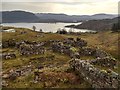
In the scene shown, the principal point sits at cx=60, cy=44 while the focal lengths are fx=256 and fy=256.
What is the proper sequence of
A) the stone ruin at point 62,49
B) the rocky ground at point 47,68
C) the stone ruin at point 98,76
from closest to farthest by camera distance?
the stone ruin at point 98,76
the rocky ground at point 47,68
the stone ruin at point 62,49

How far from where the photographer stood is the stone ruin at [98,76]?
31422 millimetres

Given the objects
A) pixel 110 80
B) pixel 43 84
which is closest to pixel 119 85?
pixel 110 80

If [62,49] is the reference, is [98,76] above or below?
above

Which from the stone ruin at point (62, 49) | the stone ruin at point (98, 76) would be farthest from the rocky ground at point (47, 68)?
the stone ruin at point (98, 76)

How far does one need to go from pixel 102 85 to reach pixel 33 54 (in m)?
40.6

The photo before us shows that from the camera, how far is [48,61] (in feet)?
205

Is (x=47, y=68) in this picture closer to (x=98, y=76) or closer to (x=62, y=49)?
(x=98, y=76)

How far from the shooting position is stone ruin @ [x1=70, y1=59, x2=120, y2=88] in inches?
1237

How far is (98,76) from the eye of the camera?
109 ft

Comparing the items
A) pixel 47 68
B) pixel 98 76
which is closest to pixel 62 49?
pixel 47 68

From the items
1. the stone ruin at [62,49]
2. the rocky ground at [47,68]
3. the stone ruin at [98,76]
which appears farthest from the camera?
the stone ruin at [62,49]

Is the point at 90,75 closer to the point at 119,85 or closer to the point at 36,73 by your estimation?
the point at 119,85

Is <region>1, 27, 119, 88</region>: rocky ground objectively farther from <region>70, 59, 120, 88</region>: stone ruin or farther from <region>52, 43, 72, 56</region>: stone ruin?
<region>70, 59, 120, 88</region>: stone ruin

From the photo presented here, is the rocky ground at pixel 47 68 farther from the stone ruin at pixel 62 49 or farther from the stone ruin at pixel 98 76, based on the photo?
the stone ruin at pixel 98 76
